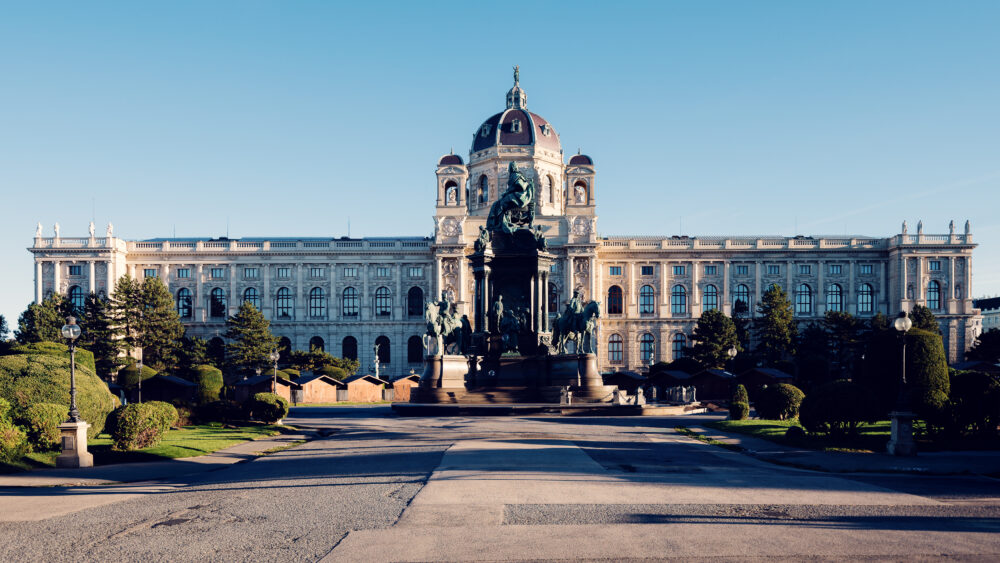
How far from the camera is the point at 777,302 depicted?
89188 mm

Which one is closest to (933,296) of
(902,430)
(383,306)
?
(383,306)

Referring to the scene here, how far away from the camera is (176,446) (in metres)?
23.8

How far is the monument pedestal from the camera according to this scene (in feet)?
126

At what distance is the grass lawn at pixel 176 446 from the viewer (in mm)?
20484

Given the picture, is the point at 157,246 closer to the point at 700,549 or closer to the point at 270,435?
the point at 270,435

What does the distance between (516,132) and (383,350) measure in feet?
106

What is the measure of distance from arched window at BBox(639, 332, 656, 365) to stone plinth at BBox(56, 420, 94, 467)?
86587mm

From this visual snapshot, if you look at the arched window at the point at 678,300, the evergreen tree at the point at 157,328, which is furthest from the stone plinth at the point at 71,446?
the arched window at the point at 678,300

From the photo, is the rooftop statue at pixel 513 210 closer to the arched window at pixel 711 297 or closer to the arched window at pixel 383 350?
the arched window at pixel 383 350

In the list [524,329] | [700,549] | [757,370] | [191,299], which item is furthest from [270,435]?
[191,299]

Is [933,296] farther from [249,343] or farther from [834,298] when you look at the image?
[249,343]

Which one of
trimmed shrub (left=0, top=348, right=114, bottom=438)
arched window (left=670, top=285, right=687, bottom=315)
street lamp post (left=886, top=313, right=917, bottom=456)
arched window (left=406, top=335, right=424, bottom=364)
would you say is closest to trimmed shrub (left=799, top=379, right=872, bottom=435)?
street lamp post (left=886, top=313, right=917, bottom=456)

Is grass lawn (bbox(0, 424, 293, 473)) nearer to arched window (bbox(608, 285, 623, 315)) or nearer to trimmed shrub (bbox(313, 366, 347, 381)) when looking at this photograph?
trimmed shrub (bbox(313, 366, 347, 381))

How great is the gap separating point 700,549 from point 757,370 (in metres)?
46.4
